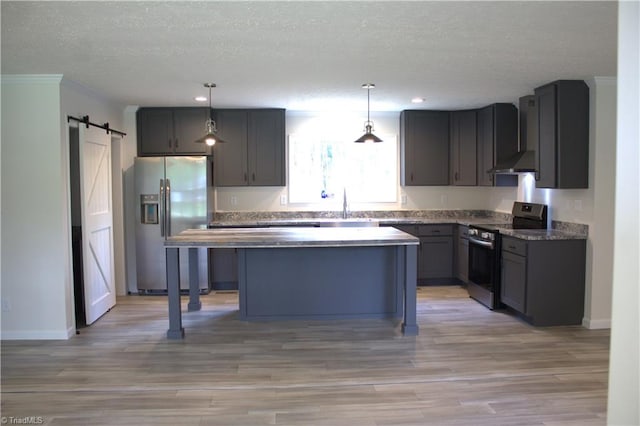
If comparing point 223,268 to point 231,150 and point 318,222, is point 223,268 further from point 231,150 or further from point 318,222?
point 231,150

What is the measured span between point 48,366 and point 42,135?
195 cm

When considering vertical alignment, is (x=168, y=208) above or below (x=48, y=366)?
above

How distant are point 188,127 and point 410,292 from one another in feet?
11.6

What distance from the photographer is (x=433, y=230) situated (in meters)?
6.06

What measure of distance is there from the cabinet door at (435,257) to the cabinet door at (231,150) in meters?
2.52

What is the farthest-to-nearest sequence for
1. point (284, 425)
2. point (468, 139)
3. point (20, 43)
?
point (468, 139)
point (20, 43)
point (284, 425)

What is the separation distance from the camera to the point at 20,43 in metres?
3.09

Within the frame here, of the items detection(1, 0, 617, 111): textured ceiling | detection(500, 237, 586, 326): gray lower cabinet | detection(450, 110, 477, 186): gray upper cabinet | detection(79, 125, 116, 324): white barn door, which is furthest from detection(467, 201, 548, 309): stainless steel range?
detection(79, 125, 116, 324): white barn door

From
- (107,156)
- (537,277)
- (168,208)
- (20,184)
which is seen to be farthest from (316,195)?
(20,184)

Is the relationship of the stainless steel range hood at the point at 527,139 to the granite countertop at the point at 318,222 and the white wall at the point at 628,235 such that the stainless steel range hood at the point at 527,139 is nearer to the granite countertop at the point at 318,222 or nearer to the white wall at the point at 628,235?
the granite countertop at the point at 318,222

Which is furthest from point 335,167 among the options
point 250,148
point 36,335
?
point 36,335

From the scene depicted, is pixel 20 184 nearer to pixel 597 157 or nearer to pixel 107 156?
pixel 107 156

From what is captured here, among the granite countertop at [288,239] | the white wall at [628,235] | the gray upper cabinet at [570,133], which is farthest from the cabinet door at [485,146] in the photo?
the white wall at [628,235]

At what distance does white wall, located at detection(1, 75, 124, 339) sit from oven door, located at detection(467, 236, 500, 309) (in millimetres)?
4180
